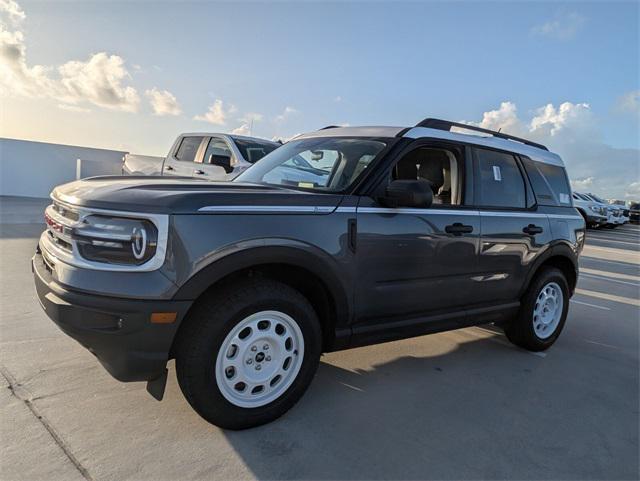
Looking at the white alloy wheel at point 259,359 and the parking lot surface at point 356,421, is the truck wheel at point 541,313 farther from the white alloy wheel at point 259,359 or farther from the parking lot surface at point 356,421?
the white alloy wheel at point 259,359

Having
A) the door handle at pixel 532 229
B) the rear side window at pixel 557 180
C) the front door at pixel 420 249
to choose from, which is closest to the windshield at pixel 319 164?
the front door at pixel 420 249

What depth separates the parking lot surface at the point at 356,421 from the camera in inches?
92.0

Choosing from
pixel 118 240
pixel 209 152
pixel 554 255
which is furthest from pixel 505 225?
pixel 209 152

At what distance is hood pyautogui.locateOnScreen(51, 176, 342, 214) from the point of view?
2311mm

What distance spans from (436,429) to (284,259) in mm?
1458

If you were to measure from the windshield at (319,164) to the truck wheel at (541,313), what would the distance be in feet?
7.40

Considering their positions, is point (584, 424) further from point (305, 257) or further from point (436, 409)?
point (305, 257)

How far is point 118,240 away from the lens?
228 centimetres

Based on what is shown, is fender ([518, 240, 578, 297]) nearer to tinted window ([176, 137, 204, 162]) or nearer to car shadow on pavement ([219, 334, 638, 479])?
car shadow on pavement ([219, 334, 638, 479])

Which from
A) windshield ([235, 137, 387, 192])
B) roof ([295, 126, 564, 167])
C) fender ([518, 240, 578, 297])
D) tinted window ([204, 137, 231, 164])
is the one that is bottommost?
fender ([518, 240, 578, 297])

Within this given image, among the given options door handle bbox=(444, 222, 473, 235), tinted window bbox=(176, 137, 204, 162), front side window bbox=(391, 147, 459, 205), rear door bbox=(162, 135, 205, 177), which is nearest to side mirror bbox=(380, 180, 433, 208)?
door handle bbox=(444, 222, 473, 235)

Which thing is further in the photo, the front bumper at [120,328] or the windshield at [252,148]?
the windshield at [252,148]

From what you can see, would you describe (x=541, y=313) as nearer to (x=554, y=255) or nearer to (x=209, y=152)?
(x=554, y=255)

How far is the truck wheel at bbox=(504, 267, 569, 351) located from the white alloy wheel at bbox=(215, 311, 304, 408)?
2.58m
